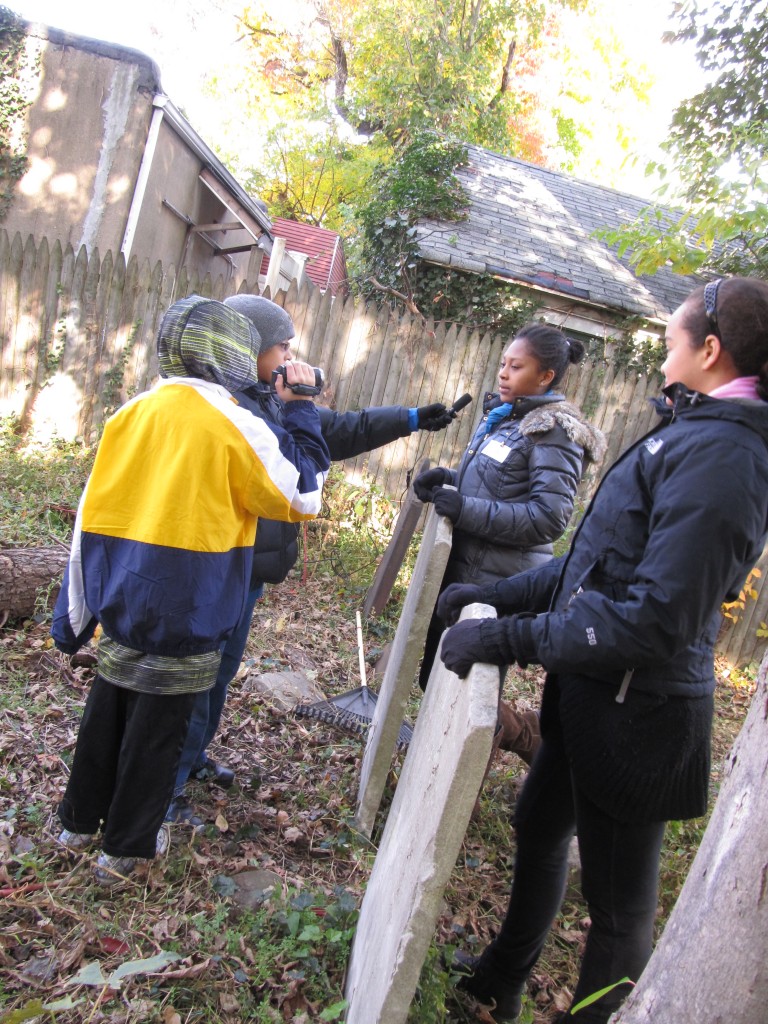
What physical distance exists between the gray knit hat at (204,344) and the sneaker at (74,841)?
175 centimetres

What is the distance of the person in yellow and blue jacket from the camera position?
225cm

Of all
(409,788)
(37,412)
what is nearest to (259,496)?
(409,788)

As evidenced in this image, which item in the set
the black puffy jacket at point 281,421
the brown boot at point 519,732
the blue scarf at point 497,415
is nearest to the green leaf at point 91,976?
the black puffy jacket at point 281,421

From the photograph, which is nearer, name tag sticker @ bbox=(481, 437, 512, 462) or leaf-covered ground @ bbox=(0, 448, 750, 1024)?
leaf-covered ground @ bbox=(0, 448, 750, 1024)

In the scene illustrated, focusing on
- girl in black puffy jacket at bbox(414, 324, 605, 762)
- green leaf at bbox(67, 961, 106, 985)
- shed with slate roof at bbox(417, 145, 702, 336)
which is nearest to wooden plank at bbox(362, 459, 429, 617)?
girl in black puffy jacket at bbox(414, 324, 605, 762)

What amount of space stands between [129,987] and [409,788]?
3.39ft

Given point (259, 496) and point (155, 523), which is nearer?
point (155, 523)

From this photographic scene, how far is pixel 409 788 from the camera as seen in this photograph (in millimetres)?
2088

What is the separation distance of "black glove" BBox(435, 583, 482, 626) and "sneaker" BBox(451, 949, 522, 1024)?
1.08m

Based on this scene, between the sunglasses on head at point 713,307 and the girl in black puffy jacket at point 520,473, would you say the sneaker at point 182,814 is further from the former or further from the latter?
the sunglasses on head at point 713,307

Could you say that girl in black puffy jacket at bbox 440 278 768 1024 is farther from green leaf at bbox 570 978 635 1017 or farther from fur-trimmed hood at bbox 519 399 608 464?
fur-trimmed hood at bbox 519 399 608 464

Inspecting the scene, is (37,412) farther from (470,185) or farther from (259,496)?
(470,185)

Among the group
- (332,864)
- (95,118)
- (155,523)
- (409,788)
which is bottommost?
(332,864)

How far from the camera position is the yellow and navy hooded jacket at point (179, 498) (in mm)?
2242
